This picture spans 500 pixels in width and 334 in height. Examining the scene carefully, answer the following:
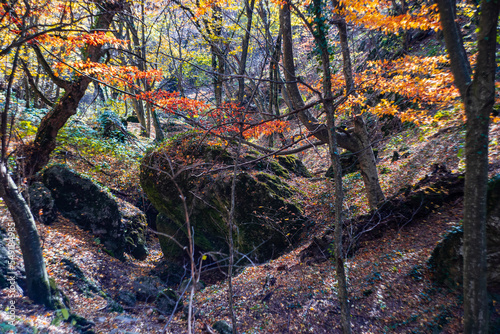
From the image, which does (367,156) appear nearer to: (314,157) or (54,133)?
(314,157)

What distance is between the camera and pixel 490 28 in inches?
85.4

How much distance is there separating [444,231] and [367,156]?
1.99m

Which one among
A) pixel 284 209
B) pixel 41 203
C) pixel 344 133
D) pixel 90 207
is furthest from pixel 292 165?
pixel 41 203

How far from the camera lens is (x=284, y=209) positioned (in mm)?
6438

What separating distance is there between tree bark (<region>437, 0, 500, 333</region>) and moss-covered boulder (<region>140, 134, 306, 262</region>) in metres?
3.58

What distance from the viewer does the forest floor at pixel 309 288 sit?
3564 millimetres

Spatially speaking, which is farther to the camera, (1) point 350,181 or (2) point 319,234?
(1) point 350,181

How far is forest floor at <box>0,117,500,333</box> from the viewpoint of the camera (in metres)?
3.56

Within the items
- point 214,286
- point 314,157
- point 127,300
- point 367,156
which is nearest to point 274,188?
point 367,156

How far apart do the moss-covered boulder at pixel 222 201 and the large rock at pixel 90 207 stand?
1.14 meters

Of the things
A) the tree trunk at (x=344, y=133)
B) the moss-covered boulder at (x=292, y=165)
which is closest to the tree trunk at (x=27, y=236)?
the tree trunk at (x=344, y=133)

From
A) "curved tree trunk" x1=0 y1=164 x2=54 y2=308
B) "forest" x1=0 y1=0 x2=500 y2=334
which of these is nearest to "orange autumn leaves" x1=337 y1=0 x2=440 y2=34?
"forest" x1=0 y1=0 x2=500 y2=334

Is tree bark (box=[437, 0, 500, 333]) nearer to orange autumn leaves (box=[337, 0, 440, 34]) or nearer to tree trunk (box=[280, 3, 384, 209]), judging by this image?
orange autumn leaves (box=[337, 0, 440, 34])

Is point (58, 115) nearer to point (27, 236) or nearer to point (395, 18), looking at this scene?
point (27, 236)
